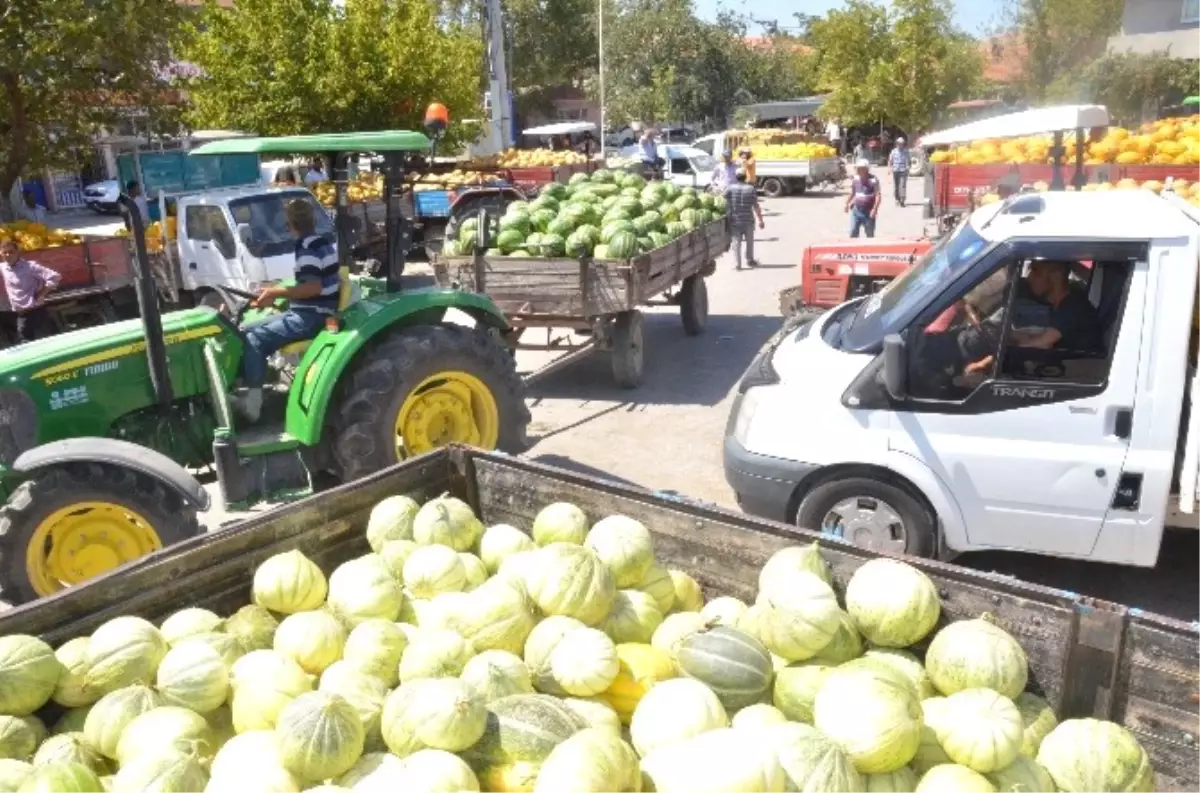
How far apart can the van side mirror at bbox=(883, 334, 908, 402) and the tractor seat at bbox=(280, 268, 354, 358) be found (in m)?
3.33

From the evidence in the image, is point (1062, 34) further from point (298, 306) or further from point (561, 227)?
point (298, 306)

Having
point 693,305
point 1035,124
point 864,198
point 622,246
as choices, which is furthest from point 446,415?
point 864,198

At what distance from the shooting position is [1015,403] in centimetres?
456

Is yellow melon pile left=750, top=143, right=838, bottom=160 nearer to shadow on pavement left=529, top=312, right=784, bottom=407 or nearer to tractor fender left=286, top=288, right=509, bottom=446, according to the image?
shadow on pavement left=529, top=312, right=784, bottom=407

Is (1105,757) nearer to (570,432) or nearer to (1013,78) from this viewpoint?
(570,432)

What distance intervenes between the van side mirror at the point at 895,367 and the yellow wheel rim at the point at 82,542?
12.0 ft

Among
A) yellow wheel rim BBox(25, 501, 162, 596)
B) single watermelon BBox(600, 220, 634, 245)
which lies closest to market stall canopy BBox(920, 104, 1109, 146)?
single watermelon BBox(600, 220, 634, 245)

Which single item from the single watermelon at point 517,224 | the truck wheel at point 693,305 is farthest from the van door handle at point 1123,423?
the truck wheel at point 693,305

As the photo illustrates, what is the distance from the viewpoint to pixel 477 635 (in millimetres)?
2762

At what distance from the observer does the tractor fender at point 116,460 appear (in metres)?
4.80

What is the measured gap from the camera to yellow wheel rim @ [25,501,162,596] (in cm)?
483

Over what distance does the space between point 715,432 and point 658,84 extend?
40236 mm

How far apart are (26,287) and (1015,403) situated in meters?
10.3

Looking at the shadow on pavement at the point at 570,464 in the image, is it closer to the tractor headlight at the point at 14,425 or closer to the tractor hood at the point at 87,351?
the tractor hood at the point at 87,351
